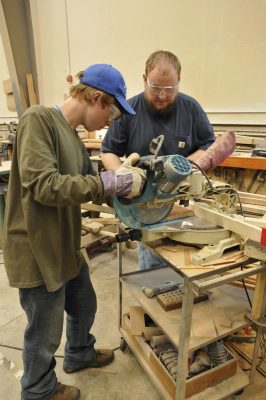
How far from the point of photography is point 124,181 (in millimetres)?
961

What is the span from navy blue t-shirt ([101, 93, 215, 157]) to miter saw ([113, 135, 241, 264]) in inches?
19.1

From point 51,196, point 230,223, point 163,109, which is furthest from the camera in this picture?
point 163,109

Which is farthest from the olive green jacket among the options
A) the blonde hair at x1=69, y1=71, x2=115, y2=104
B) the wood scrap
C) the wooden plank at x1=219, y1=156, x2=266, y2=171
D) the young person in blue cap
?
the wooden plank at x1=219, y1=156, x2=266, y2=171

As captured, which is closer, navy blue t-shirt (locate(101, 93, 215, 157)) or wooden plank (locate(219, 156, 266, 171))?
navy blue t-shirt (locate(101, 93, 215, 157))

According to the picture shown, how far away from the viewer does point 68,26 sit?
447cm

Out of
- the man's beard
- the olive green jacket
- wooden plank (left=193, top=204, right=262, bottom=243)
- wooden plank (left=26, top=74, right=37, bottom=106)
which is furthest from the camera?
wooden plank (left=26, top=74, right=37, bottom=106)

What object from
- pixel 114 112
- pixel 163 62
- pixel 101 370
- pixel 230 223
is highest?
pixel 163 62

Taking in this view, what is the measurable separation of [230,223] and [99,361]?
111cm

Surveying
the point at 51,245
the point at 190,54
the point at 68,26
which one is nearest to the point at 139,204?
the point at 51,245

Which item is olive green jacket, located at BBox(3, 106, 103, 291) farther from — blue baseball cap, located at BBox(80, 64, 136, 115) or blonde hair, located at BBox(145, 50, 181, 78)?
blonde hair, located at BBox(145, 50, 181, 78)

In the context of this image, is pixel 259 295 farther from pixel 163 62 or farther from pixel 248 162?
pixel 248 162

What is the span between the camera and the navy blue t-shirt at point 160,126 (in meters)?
1.62

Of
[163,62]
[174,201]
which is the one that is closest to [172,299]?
[174,201]

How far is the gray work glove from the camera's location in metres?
0.96
